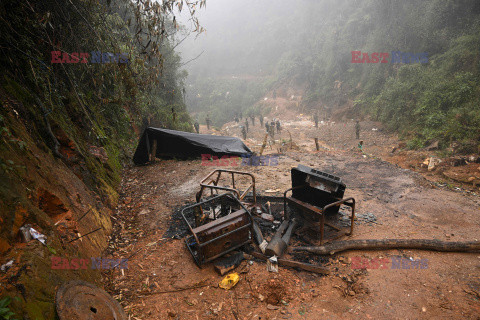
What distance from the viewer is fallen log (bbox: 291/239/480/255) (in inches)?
145

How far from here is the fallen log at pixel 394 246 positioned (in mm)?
3684

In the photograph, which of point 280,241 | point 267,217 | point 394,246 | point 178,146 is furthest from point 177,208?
point 394,246

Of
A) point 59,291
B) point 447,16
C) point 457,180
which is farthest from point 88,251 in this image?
point 447,16

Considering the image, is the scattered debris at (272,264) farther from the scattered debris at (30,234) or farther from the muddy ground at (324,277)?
the scattered debris at (30,234)

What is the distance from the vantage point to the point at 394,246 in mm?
3855

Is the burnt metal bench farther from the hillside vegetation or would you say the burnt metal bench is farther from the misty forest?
the hillside vegetation

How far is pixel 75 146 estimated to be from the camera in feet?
14.8

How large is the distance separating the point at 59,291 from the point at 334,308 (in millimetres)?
3246

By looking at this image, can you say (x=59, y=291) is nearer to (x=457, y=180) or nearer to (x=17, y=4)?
(x=17, y=4)

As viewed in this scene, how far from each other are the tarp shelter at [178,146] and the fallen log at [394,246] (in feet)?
19.2

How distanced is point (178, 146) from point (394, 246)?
753 cm

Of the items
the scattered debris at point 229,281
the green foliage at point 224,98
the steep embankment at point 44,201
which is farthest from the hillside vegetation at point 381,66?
the steep embankment at point 44,201

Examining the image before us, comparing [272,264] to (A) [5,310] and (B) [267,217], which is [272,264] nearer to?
(B) [267,217]

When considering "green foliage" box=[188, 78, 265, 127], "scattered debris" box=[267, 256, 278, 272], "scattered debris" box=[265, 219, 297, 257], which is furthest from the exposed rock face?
"green foliage" box=[188, 78, 265, 127]
